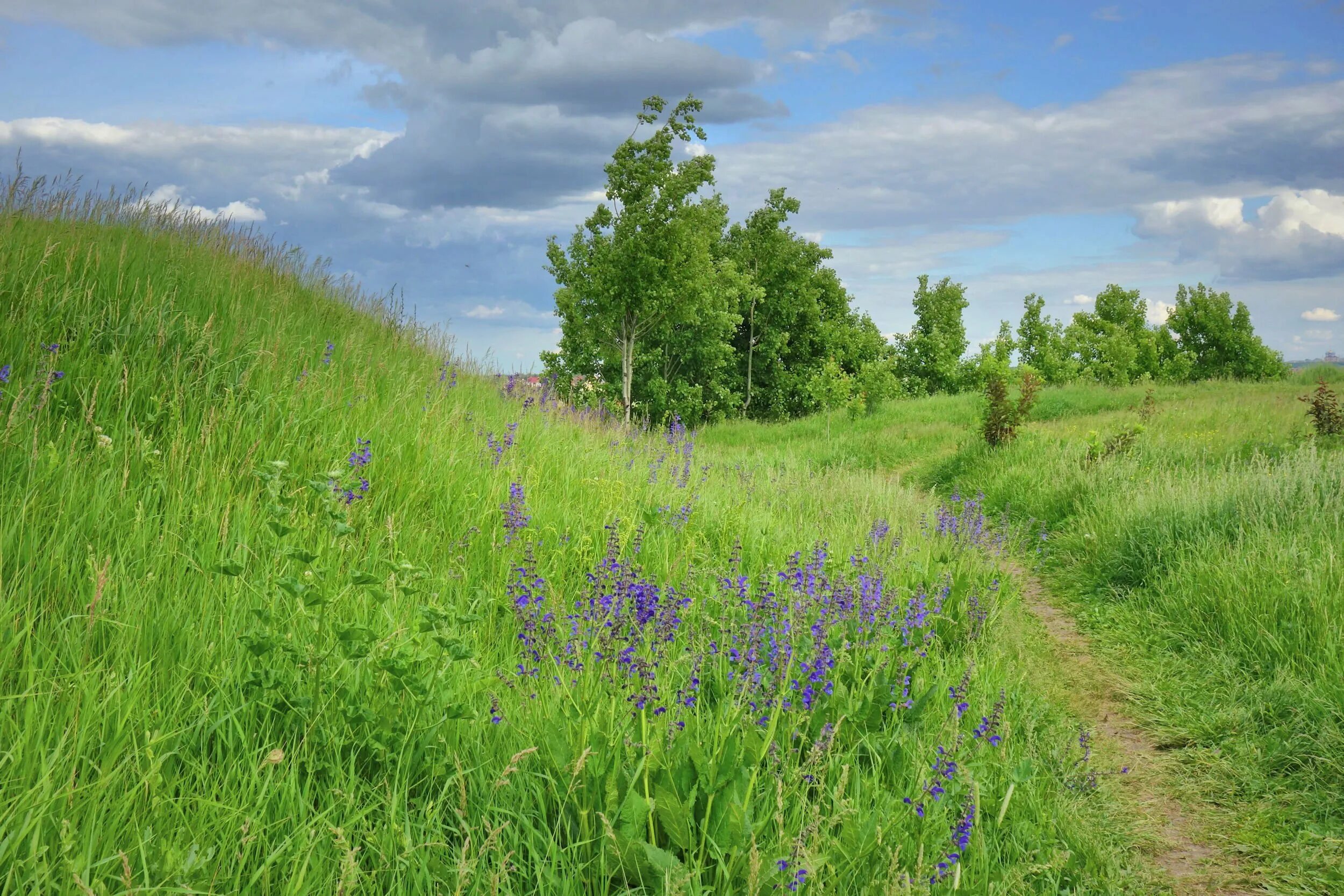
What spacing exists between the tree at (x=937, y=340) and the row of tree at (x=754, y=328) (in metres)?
0.11

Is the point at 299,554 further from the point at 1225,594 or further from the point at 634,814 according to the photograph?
the point at 1225,594

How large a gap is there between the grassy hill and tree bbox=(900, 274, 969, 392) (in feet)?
126

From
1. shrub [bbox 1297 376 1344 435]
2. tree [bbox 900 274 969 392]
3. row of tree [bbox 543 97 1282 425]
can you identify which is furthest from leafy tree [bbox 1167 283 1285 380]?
shrub [bbox 1297 376 1344 435]

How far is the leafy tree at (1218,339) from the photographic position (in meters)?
57.3

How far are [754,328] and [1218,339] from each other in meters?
40.9

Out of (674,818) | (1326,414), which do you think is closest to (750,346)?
(1326,414)

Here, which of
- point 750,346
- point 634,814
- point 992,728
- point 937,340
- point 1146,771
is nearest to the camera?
point 634,814

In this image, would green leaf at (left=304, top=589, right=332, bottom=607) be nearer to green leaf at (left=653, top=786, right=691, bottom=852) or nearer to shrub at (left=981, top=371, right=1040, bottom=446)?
green leaf at (left=653, top=786, right=691, bottom=852)

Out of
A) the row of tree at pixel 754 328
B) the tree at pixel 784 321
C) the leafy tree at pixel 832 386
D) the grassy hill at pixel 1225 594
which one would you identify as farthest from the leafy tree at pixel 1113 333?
the grassy hill at pixel 1225 594

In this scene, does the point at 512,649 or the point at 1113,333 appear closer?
the point at 512,649

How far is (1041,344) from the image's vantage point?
58.6 m

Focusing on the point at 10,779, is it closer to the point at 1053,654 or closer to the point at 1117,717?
the point at 1117,717

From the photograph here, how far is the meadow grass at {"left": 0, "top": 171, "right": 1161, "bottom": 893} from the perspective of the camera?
237cm

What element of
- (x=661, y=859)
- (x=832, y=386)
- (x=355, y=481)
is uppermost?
(x=832, y=386)
